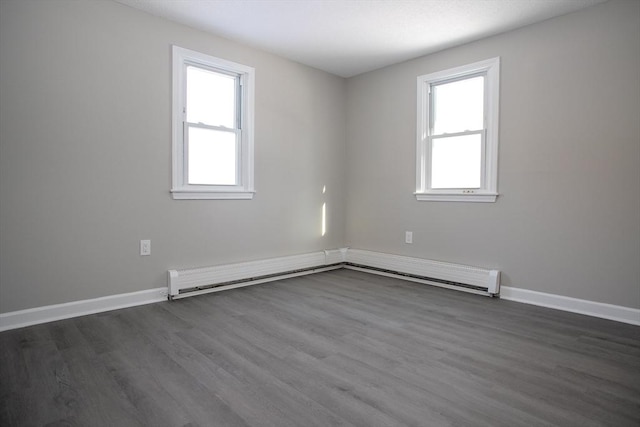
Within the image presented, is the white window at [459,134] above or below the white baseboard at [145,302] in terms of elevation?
above

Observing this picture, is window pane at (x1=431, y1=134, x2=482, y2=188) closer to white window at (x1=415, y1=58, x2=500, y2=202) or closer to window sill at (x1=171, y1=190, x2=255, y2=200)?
white window at (x1=415, y1=58, x2=500, y2=202)

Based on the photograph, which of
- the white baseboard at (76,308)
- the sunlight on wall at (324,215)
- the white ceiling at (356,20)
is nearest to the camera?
the white baseboard at (76,308)

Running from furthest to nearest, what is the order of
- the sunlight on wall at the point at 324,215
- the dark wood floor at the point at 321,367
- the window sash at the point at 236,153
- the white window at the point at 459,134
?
the sunlight on wall at the point at 324,215, the white window at the point at 459,134, the window sash at the point at 236,153, the dark wood floor at the point at 321,367

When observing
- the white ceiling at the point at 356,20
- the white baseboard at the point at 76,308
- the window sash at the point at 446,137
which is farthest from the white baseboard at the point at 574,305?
the white baseboard at the point at 76,308

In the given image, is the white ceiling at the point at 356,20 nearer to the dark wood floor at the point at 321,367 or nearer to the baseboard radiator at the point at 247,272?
the baseboard radiator at the point at 247,272

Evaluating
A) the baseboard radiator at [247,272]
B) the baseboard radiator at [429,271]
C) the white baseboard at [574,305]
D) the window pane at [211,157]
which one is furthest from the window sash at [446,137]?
the window pane at [211,157]

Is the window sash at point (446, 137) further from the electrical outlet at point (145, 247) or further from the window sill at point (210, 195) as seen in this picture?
the electrical outlet at point (145, 247)

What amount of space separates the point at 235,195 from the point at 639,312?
3.62 m

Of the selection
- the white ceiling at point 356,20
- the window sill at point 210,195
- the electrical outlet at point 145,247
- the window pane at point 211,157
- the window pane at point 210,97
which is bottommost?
the electrical outlet at point 145,247

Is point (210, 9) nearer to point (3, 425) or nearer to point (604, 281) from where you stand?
point (3, 425)

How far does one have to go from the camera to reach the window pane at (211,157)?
3.69 meters

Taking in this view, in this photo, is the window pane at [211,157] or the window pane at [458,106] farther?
the window pane at [458,106]

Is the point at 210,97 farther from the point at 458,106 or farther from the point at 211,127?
the point at 458,106

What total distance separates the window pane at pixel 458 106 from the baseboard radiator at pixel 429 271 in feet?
4.78
